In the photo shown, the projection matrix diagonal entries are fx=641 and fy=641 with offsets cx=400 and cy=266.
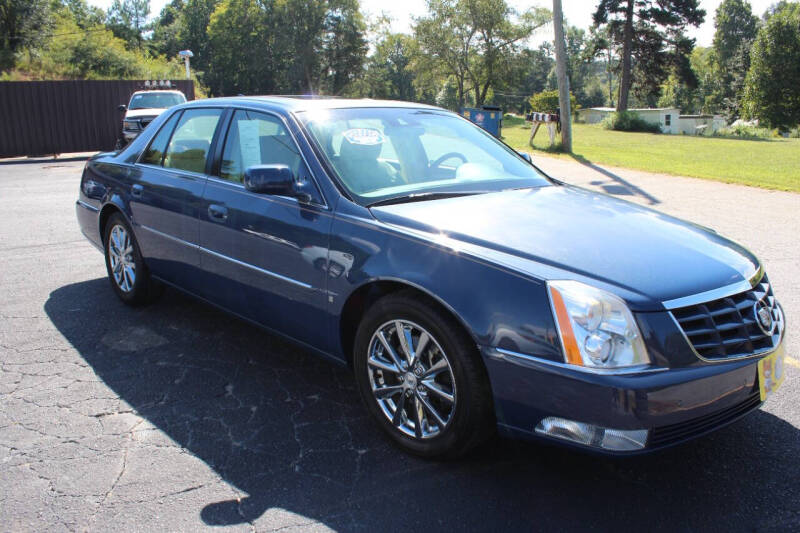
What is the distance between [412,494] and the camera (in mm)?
2668

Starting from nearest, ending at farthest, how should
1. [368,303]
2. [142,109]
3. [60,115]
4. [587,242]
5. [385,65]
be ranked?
[587,242], [368,303], [142,109], [60,115], [385,65]

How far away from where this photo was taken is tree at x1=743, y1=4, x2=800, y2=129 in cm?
5888

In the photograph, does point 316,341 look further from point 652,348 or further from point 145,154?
point 145,154

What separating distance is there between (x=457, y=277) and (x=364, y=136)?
1.36m

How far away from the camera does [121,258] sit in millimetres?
5020

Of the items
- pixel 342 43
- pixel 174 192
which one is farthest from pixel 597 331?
pixel 342 43

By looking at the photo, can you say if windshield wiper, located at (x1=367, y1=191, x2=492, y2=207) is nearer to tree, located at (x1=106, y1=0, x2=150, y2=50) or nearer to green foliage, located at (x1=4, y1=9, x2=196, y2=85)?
green foliage, located at (x1=4, y1=9, x2=196, y2=85)

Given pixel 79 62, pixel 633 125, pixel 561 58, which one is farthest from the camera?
pixel 633 125

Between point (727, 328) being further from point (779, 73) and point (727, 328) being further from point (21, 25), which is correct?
point (779, 73)

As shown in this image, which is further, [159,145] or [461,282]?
[159,145]

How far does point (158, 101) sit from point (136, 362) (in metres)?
17.3

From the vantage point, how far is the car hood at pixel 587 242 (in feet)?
8.30

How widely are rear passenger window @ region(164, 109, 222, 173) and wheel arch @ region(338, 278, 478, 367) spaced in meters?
1.60

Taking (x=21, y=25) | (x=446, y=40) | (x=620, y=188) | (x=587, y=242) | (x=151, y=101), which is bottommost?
(x=620, y=188)
